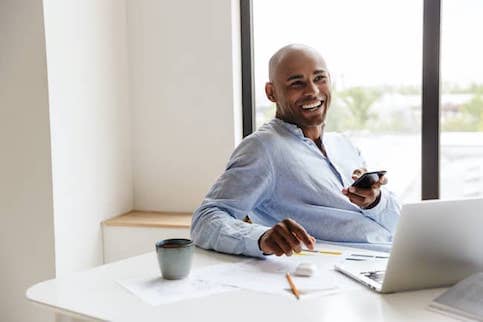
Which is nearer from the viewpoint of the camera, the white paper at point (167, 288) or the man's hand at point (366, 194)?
the white paper at point (167, 288)

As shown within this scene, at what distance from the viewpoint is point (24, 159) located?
2.62 m

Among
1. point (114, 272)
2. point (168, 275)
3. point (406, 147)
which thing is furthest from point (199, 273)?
point (406, 147)

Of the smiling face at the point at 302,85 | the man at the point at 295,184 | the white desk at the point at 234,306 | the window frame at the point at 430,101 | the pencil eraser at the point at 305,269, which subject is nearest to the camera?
the white desk at the point at 234,306

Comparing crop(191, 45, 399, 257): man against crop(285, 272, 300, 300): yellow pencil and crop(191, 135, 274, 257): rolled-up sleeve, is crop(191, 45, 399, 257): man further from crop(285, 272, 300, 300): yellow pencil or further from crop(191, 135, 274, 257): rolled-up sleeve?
crop(285, 272, 300, 300): yellow pencil

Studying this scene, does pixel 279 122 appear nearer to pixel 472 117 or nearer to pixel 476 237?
pixel 476 237

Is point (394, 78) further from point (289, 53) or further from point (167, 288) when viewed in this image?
point (167, 288)

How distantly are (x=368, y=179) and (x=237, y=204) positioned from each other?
35cm

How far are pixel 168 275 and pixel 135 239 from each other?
5.26 ft

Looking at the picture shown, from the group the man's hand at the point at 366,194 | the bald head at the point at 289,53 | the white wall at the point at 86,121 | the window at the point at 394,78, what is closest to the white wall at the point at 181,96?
the white wall at the point at 86,121

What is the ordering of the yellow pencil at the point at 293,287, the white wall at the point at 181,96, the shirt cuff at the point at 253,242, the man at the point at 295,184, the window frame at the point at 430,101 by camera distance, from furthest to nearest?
the white wall at the point at 181,96
the window frame at the point at 430,101
the man at the point at 295,184
the shirt cuff at the point at 253,242
the yellow pencil at the point at 293,287

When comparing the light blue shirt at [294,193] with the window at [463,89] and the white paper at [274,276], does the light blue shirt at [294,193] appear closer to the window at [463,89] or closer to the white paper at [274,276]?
the white paper at [274,276]

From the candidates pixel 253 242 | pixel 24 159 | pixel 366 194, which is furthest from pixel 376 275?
pixel 24 159

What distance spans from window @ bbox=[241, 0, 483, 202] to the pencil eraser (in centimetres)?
162

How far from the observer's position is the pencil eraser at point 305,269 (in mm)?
1308
